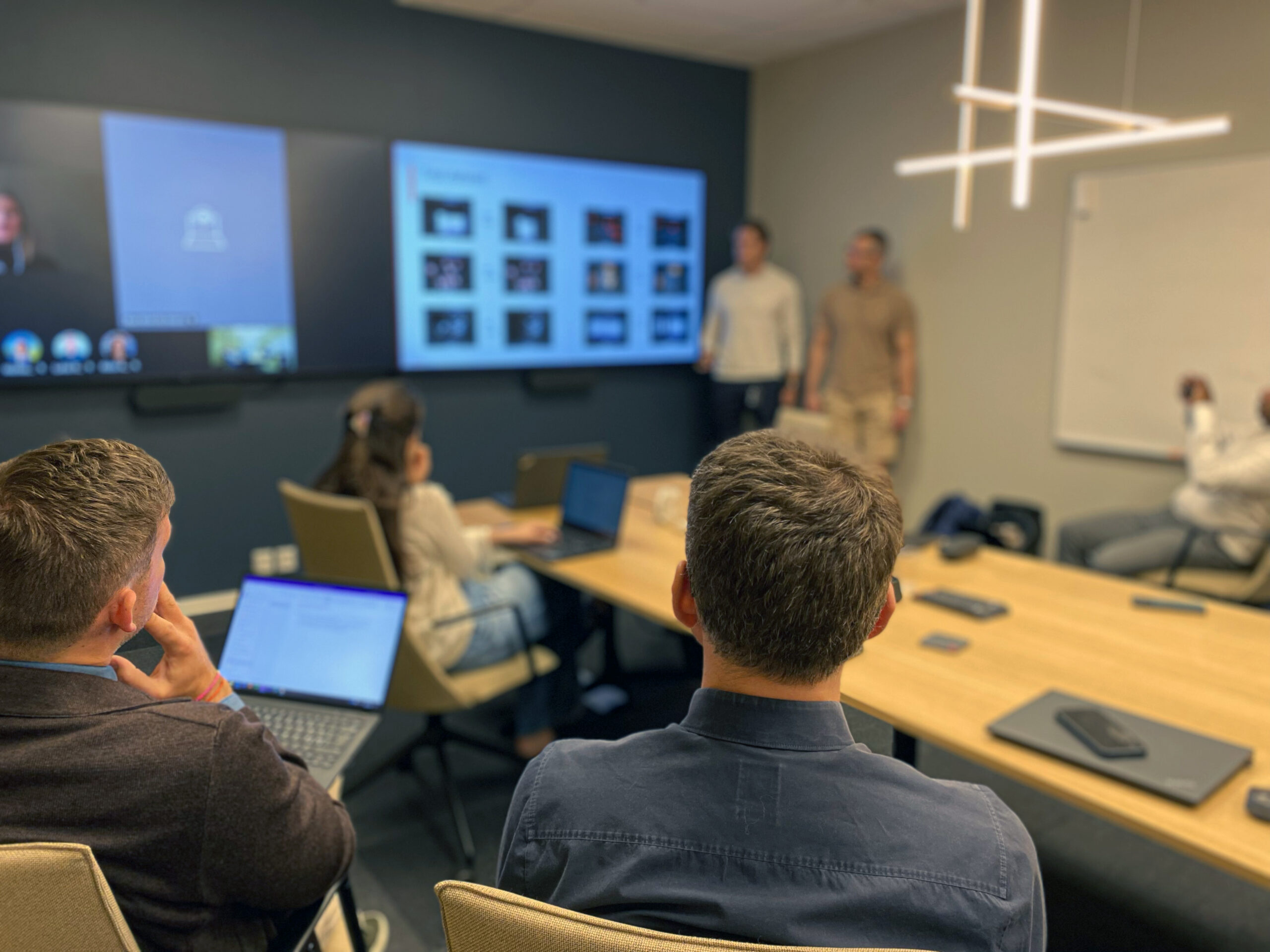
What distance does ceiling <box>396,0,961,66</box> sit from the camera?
452 centimetres

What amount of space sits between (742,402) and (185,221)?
10.0 ft

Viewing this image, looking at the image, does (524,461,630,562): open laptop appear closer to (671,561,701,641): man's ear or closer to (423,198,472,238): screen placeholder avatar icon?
(671,561,701,641): man's ear

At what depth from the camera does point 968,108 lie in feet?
8.47

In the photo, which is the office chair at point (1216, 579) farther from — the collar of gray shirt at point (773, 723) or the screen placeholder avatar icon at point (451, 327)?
the screen placeholder avatar icon at point (451, 327)

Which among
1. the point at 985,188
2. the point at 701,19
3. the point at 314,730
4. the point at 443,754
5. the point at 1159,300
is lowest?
the point at 443,754

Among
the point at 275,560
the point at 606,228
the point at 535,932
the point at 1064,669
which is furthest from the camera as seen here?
the point at 606,228

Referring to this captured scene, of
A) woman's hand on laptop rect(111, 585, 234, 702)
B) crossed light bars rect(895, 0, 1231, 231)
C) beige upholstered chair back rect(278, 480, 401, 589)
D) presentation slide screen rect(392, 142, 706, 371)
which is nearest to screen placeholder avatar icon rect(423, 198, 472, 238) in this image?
presentation slide screen rect(392, 142, 706, 371)

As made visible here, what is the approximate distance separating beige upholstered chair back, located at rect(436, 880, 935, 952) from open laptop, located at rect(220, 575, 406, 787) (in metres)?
0.84

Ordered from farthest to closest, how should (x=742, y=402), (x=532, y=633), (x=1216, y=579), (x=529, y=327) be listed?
(x=742, y=402) → (x=529, y=327) → (x=1216, y=579) → (x=532, y=633)

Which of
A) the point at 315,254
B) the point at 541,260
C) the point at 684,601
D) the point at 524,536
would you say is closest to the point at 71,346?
the point at 315,254

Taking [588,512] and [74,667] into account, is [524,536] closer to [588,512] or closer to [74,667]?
[588,512]

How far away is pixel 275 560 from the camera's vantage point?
4.41m

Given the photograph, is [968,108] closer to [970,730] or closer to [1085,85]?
[970,730]

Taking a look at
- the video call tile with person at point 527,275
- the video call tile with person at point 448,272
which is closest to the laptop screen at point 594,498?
the video call tile with person at point 448,272
